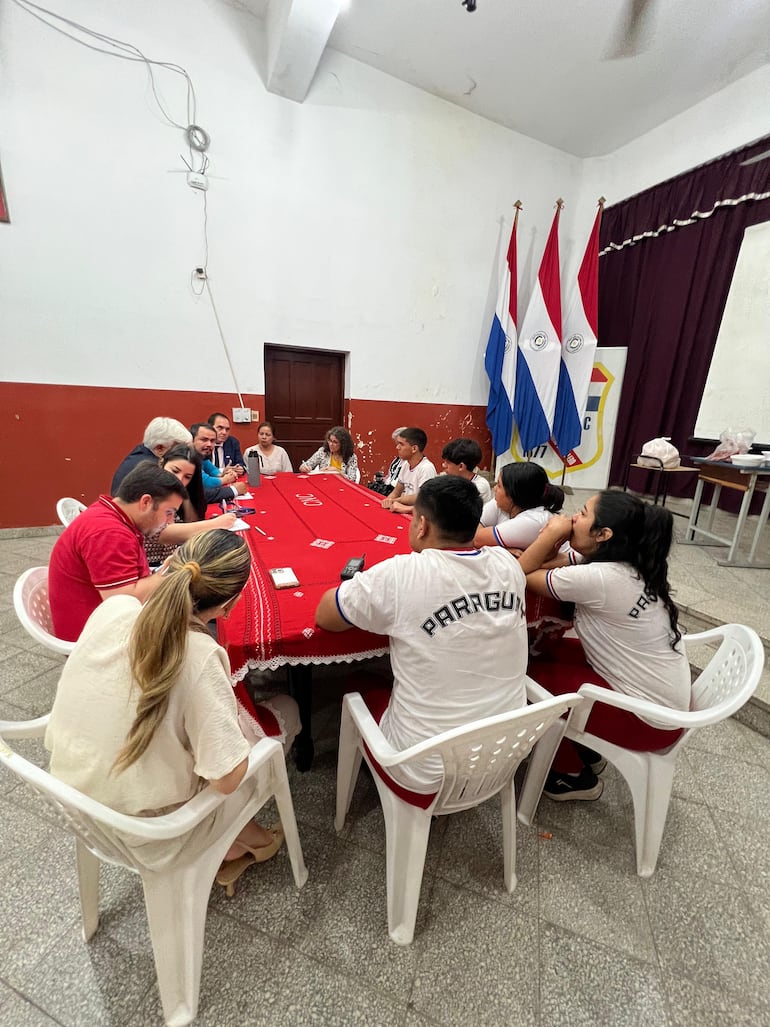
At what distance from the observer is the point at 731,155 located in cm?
400

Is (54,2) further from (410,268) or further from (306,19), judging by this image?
(410,268)

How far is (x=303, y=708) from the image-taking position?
4.78 feet

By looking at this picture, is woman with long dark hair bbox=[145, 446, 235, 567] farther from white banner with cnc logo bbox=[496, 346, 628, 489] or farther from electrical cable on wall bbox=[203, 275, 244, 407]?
white banner with cnc logo bbox=[496, 346, 628, 489]

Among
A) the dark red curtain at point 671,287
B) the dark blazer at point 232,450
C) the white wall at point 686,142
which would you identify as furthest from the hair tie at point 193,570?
the white wall at point 686,142

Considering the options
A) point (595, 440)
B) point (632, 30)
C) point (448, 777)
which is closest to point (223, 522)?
point (448, 777)

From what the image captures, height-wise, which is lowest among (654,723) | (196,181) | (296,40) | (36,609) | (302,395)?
(654,723)

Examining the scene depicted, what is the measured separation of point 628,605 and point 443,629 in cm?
62

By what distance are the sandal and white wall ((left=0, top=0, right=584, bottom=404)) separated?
12.3ft

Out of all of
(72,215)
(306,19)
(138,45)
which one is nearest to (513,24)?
(306,19)

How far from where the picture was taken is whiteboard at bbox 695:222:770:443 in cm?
388

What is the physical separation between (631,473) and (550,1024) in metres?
5.38

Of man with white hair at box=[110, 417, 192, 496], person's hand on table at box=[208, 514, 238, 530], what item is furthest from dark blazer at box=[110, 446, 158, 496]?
person's hand on table at box=[208, 514, 238, 530]

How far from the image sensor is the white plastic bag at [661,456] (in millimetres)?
3801

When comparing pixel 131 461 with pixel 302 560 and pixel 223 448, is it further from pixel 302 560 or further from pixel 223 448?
pixel 223 448
